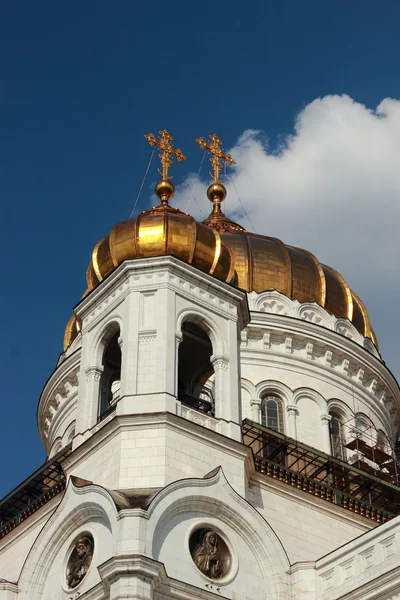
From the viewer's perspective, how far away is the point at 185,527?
20234 mm

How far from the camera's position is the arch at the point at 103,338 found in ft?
77.7

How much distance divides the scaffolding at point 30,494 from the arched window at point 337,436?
7.82 meters

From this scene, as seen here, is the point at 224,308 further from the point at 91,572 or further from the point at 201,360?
the point at 91,572

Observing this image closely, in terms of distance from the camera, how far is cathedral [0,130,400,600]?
779 inches

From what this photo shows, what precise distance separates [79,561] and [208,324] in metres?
5.77

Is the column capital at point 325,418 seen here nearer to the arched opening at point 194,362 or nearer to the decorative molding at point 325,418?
the decorative molding at point 325,418

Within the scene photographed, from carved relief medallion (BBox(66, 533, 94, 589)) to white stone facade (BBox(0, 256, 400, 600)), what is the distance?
152 millimetres

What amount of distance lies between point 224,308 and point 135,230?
253cm

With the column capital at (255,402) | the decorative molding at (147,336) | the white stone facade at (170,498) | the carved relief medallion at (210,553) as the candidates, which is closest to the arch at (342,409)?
the column capital at (255,402)

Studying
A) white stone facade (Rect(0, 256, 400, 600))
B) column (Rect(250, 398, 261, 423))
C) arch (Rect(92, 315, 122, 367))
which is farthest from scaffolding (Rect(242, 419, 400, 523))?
arch (Rect(92, 315, 122, 367))

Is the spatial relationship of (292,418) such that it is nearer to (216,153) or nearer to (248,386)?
(248,386)

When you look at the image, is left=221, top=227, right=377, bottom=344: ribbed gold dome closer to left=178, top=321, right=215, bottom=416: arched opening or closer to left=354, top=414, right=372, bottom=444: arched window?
left=354, top=414, right=372, bottom=444: arched window

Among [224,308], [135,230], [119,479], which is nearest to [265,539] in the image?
[119,479]

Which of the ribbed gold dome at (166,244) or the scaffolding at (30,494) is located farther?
the scaffolding at (30,494)
